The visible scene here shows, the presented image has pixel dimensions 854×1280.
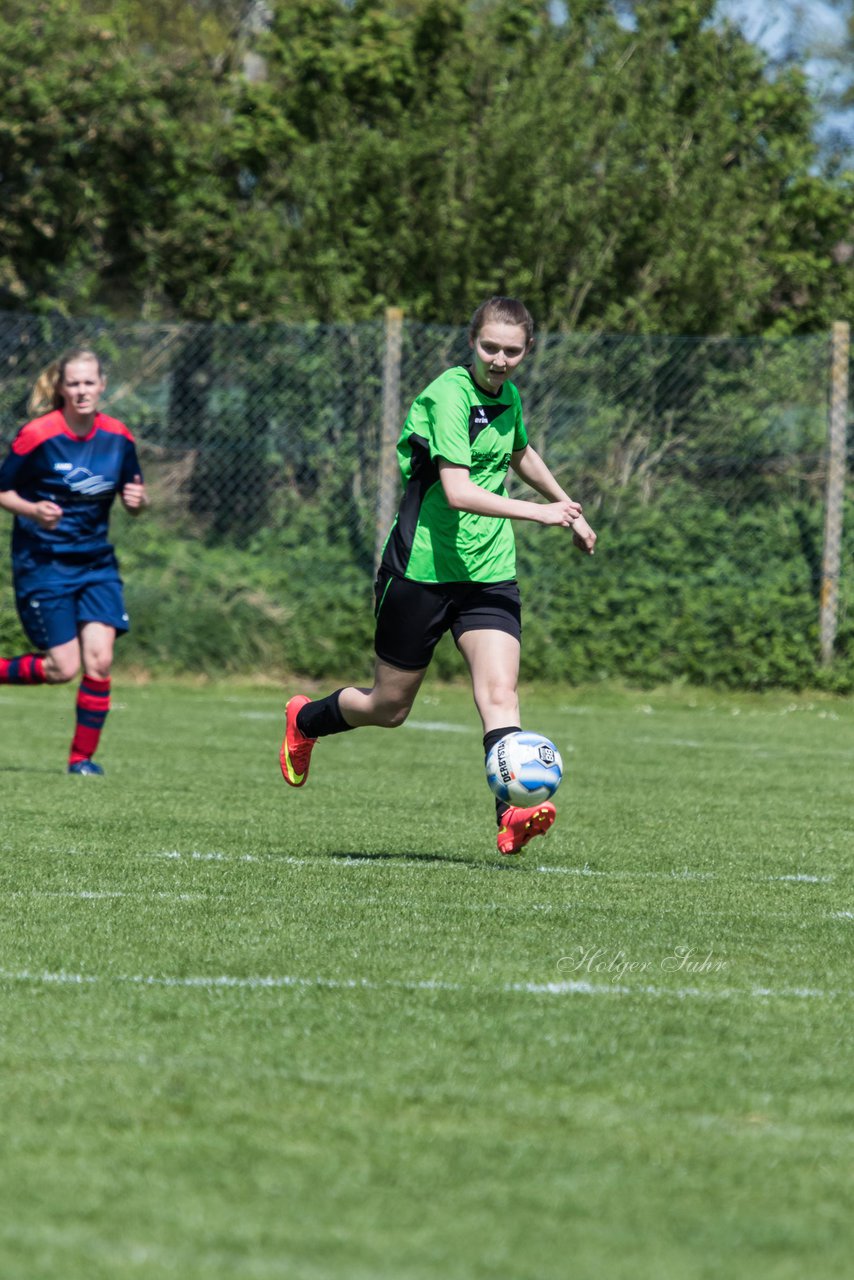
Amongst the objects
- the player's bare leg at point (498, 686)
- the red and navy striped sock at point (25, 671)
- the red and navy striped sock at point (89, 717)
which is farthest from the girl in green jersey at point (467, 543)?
the red and navy striped sock at point (25, 671)

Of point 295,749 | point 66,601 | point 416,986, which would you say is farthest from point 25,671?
point 416,986

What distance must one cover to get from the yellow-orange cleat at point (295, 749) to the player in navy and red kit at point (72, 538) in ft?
6.21

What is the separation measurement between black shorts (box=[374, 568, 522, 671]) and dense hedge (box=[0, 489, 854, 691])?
25.3 feet

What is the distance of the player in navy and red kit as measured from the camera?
27.2 feet

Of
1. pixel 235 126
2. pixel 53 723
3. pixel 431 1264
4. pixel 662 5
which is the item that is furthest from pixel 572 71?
pixel 431 1264

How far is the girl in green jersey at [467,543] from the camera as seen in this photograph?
18.4 ft

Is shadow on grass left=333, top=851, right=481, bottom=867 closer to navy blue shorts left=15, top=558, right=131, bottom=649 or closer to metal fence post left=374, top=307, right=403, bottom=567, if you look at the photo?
navy blue shorts left=15, top=558, right=131, bottom=649

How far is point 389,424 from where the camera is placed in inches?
532

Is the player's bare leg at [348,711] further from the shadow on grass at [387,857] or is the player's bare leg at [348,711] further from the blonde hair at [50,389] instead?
the blonde hair at [50,389]

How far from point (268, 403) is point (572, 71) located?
13.1 ft

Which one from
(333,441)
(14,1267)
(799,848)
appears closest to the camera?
(14,1267)

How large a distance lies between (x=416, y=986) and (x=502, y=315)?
237cm

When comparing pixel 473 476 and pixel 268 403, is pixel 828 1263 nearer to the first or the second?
pixel 473 476

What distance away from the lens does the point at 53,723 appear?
1084 centimetres
